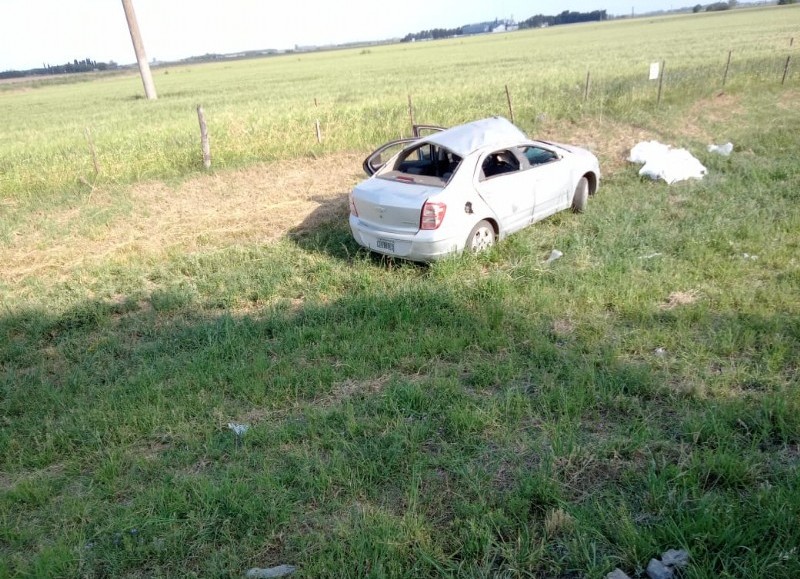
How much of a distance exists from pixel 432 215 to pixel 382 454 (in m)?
3.36

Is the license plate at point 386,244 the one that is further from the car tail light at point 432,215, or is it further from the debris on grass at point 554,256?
the debris on grass at point 554,256

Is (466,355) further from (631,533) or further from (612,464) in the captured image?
(631,533)

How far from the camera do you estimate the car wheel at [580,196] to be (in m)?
8.21

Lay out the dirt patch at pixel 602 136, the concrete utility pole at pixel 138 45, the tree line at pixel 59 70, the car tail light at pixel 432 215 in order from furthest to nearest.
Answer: the tree line at pixel 59 70
the concrete utility pole at pixel 138 45
the dirt patch at pixel 602 136
the car tail light at pixel 432 215

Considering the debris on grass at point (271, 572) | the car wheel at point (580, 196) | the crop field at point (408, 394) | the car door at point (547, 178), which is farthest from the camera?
the car wheel at point (580, 196)

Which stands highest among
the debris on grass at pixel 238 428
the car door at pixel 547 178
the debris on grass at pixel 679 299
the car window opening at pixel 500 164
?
the car window opening at pixel 500 164

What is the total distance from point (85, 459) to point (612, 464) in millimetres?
3367

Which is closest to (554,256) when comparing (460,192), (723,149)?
(460,192)

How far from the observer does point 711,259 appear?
6.05 metres

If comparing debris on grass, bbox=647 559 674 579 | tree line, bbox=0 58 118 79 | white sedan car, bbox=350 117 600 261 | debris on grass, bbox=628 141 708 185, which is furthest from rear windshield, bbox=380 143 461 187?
tree line, bbox=0 58 118 79

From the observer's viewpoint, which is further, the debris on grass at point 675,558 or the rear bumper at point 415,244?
the rear bumper at point 415,244

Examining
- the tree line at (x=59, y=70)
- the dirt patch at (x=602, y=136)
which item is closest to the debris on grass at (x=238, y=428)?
the dirt patch at (x=602, y=136)

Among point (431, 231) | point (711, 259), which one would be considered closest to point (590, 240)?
point (711, 259)

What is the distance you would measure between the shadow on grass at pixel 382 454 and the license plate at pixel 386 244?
1347mm
